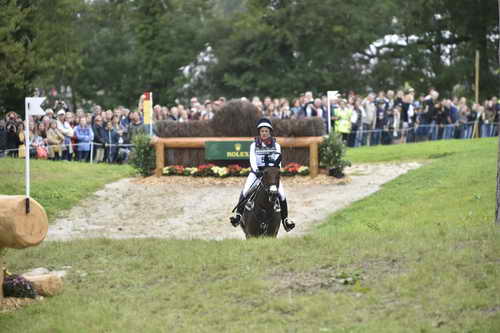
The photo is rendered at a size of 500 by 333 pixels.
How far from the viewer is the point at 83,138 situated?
97.3 ft

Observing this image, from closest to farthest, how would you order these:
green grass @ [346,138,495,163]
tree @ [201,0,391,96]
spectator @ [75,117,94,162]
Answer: spectator @ [75,117,94,162] < green grass @ [346,138,495,163] < tree @ [201,0,391,96]

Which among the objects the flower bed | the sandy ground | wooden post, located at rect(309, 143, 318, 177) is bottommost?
the sandy ground

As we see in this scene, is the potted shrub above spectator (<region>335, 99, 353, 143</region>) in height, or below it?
below

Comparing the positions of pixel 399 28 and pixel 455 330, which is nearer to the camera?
pixel 455 330

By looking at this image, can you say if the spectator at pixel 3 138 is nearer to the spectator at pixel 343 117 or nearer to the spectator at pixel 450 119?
the spectator at pixel 343 117

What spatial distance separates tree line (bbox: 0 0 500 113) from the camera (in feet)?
173

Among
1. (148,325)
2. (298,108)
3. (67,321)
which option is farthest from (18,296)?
(298,108)

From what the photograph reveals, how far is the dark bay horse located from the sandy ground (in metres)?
2.57

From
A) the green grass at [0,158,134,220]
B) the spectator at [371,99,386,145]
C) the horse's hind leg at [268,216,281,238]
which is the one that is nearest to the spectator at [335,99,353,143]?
the spectator at [371,99,386,145]

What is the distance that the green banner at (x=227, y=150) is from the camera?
26203 millimetres

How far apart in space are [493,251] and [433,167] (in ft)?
50.2

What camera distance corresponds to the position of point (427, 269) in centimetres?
1069

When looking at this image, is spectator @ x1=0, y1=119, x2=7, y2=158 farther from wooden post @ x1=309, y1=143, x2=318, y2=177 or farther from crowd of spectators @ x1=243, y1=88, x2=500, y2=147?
wooden post @ x1=309, y1=143, x2=318, y2=177

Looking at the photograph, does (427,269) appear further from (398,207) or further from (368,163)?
(368,163)
